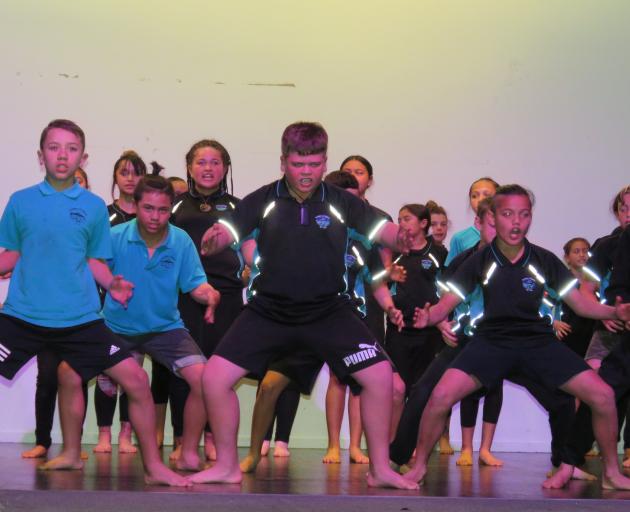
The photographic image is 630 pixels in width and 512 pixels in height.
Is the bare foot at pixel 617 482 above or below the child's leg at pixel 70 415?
below

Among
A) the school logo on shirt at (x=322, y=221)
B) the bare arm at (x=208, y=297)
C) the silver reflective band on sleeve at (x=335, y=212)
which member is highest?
the silver reflective band on sleeve at (x=335, y=212)

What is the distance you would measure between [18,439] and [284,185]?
346 centimetres

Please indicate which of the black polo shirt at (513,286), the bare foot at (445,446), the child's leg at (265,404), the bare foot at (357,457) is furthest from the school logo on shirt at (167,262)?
the bare foot at (445,446)

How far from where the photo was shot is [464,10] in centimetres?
734

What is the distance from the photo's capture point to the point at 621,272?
5062mm

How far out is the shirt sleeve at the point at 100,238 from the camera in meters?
4.51

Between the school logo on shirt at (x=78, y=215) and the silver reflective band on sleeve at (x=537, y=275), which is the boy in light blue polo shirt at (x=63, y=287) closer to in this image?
the school logo on shirt at (x=78, y=215)

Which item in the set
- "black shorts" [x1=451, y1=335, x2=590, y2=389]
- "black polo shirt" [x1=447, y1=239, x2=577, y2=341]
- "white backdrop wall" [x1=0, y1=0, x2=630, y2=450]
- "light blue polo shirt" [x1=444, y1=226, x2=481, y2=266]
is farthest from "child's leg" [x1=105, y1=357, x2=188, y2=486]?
"white backdrop wall" [x1=0, y1=0, x2=630, y2=450]

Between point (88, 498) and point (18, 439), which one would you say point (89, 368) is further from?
point (18, 439)

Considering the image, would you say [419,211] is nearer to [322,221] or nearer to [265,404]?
[265,404]

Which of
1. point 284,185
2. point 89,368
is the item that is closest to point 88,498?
point 89,368

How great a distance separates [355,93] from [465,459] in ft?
8.91

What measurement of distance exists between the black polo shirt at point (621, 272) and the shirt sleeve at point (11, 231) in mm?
2816

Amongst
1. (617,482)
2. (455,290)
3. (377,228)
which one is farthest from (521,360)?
(377,228)
